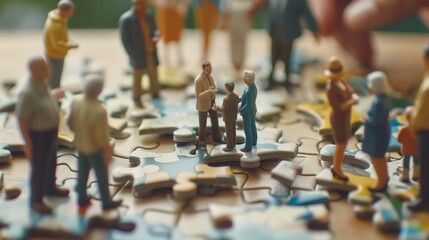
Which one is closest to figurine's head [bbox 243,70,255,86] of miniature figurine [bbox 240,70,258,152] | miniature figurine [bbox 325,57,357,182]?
miniature figurine [bbox 240,70,258,152]

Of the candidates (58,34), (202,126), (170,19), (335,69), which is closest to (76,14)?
(170,19)

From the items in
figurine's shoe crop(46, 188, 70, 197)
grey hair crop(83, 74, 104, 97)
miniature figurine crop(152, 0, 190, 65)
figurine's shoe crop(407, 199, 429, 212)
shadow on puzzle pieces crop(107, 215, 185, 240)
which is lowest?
shadow on puzzle pieces crop(107, 215, 185, 240)

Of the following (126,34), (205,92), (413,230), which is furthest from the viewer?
(126,34)

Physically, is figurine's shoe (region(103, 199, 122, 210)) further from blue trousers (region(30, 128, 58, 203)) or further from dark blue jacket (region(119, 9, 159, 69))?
dark blue jacket (region(119, 9, 159, 69))

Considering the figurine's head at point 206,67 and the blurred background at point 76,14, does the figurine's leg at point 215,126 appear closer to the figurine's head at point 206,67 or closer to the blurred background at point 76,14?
the figurine's head at point 206,67

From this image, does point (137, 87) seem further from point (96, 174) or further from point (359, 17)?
point (359, 17)

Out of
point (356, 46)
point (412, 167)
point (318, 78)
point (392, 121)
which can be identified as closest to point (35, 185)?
point (412, 167)
